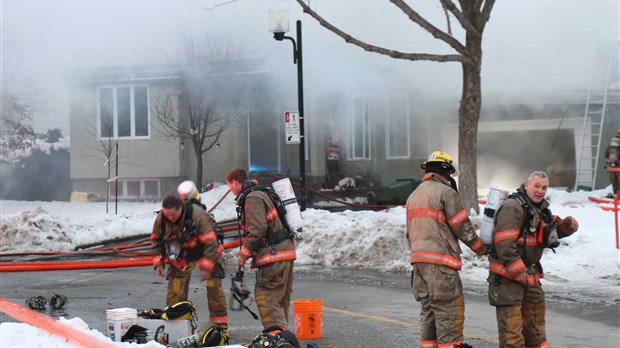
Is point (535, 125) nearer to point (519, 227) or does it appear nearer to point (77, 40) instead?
point (77, 40)

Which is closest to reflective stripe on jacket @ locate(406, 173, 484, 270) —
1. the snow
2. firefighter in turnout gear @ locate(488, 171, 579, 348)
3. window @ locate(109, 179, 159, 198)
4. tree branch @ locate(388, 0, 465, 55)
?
firefighter in turnout gear @ locate(488, 171, 579, 348)

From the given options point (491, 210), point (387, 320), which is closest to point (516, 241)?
point (491, 210)

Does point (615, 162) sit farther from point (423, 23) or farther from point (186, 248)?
point (186, 248)

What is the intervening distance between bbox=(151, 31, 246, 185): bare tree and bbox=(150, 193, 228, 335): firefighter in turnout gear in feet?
47.6

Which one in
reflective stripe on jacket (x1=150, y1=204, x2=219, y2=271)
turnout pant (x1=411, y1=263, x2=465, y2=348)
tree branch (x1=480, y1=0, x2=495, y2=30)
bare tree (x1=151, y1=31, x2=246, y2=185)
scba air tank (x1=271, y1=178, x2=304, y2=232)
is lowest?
turnout pant (x1=411, y1=263, x2=465, y2=348)

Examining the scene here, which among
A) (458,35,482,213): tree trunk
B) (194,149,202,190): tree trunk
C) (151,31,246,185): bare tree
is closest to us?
(458,35,482,213): tree trunk

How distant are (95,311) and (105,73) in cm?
1499

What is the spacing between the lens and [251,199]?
6.38 metres

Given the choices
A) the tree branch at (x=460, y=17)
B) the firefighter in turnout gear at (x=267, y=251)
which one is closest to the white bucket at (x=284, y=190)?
the firefighter in turnout gear at (x=267, y=251)

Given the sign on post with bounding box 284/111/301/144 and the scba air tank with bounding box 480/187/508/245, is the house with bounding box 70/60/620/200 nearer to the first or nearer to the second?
the sign on post with bounding box 284/111/301/144

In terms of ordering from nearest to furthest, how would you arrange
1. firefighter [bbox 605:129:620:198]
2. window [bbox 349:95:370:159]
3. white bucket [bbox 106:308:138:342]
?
white bucket [bbox 106:308:138:342], firefighter [bbox 605:129:620:198], window [bbox 349:95:370:159]

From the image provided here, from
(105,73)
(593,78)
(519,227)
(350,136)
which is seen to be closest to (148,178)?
(105,73)

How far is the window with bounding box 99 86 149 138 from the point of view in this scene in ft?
75.5

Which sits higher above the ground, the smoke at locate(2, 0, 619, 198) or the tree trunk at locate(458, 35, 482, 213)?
the smoke at locate(2, 0, 619, 198)
